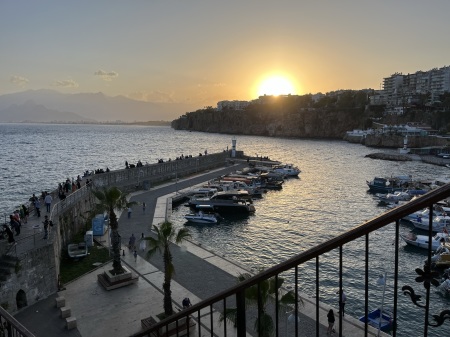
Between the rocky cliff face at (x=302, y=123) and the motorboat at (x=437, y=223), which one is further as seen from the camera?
the rocky cliff face at (x=302, y=123)

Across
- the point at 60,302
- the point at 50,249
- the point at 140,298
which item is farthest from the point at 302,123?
the point at 60,302

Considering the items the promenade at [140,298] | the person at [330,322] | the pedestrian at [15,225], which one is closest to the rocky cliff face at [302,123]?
the promenade at [140,298]

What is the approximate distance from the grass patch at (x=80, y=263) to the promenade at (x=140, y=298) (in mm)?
527

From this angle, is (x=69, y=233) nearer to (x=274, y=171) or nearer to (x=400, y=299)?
(x=400, y=299)

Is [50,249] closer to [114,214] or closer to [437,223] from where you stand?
[114,214]

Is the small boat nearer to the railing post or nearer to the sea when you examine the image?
the sea

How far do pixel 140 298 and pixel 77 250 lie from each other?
6.61m

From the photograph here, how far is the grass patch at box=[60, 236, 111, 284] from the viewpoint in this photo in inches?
752

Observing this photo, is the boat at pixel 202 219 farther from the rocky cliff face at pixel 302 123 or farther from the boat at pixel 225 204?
the rocky cliff face at pixel 302 123

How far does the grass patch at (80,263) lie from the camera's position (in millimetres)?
19094

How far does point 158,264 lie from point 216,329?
706 centimetres

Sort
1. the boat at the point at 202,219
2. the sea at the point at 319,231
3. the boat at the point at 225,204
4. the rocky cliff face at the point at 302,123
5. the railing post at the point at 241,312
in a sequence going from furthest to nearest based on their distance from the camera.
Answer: the rocky cliff face at the point at 302,123 → the boat at the point at 225,204 → the boat at the point at 202,219 → the sea at the point at 319,231 → the railing post at the point at 241,312

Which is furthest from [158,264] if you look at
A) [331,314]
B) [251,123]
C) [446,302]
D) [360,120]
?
[251,123]

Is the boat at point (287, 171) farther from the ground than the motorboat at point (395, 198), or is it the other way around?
the boat at point (287, 171)
